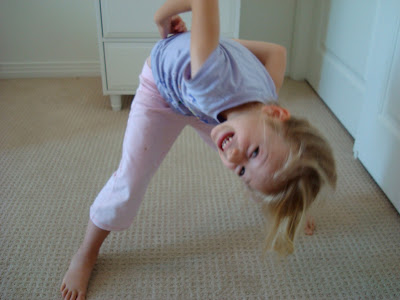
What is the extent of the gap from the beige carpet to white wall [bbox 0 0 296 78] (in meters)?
0.58

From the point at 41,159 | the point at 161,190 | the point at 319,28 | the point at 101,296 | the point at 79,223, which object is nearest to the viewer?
the point at 101,296

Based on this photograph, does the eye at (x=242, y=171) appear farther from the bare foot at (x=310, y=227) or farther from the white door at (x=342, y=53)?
the white door at (x=342, y=53)

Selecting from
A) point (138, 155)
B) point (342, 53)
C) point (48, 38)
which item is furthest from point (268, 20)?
point (138, 155)

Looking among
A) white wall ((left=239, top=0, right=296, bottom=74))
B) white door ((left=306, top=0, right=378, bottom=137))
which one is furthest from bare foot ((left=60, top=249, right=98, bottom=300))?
white wall ((left=239, top=0, right=296, bottom=74))

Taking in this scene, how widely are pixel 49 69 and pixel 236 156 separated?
1.55m

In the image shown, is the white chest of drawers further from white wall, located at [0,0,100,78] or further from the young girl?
the young girl

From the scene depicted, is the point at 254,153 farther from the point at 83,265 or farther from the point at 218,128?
the point at 83,265

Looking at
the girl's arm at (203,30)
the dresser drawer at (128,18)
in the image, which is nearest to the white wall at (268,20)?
the dresser drawer at (128,18)

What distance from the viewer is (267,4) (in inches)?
72.7

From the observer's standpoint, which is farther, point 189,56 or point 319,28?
point 319,28

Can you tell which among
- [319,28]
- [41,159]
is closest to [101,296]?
[41,159]

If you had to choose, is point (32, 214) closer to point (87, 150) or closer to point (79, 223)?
point (79, 223)

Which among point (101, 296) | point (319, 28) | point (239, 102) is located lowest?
point (101, 296)

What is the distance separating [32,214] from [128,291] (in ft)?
1.22
